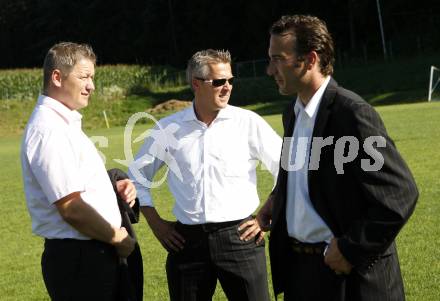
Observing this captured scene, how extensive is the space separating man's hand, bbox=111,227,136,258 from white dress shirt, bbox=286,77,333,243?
0.91m

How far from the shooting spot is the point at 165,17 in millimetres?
86312

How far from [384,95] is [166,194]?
31.5 metres

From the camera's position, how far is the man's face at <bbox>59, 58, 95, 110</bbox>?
4457 mm

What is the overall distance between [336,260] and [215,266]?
1.63 metres

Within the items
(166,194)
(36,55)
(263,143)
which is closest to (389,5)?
(36,55)

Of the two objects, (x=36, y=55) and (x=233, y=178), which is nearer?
(x=233, y=178)

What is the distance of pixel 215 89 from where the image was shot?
548 centimetres

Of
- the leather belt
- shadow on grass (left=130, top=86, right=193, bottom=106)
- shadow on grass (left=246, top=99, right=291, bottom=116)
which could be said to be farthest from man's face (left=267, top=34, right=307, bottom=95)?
shadow on grass (left=130, top=86, right=193, bottom=106)

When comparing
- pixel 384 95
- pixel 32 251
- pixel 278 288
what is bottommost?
pixel 384 95

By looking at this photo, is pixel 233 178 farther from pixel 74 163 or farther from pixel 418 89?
pixel 418 89

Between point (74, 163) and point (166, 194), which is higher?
point (74, 163)

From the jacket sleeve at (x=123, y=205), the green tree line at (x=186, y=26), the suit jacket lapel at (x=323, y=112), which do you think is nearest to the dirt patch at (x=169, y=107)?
the green tree line at (x=186, y=26)

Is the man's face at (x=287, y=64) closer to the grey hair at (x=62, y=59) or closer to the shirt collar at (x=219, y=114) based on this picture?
the grey hair at (x=62, y=59)

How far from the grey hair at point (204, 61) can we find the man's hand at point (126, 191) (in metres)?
1.01
